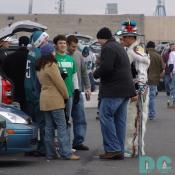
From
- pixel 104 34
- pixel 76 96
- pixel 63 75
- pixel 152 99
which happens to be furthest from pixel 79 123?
pixel 152 99

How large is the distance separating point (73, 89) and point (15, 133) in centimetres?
158

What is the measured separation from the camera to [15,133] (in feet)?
34.5

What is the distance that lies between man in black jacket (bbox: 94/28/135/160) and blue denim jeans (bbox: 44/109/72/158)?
1.87 ft

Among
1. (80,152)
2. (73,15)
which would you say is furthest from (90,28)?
(80,152)

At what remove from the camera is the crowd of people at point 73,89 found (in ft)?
36.3

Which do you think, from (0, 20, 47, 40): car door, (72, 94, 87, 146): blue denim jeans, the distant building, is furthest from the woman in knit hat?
the distant building

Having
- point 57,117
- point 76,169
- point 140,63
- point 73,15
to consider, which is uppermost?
point 73,15

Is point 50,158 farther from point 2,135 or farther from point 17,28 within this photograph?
point 17,28

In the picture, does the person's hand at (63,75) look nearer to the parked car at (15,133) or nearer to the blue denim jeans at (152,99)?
the parked car at (15,133)

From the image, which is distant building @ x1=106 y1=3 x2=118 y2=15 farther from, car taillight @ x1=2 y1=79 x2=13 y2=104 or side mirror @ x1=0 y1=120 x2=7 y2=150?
side mirror @ x1=0 y1=120 x2=7 y2=150

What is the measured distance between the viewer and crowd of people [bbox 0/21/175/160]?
36.3ft

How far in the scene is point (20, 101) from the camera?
11.9 metres

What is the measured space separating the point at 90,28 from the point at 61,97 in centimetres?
6024

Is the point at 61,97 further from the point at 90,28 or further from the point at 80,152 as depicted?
the point at 90,28
